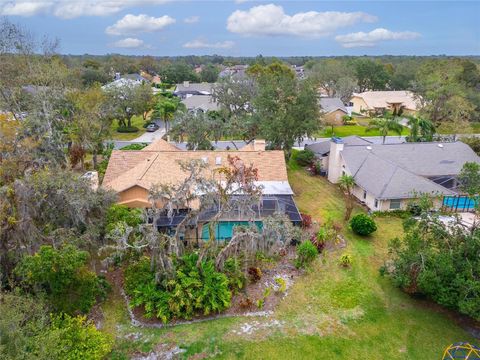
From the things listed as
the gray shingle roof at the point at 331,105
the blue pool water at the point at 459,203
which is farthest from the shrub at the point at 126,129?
the blue pool water at the point at 459,203

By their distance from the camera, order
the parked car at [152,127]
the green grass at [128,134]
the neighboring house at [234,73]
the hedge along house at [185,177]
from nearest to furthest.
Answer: the hedge along house at [185,177]
the green grass at [128,134]
the parked car at [152,127]
the neighboring house at [234,73]

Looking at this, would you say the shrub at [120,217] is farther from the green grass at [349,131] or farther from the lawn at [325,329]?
the green grass at [349,131]

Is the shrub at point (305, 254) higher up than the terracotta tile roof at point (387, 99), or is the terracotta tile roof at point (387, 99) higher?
the terracotta tile roof at point (387, 99)

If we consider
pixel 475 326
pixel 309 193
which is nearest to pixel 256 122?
pixel 309 193

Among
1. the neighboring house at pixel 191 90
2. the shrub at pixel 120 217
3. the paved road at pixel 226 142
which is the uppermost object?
the neighboring house at pixel 191 90

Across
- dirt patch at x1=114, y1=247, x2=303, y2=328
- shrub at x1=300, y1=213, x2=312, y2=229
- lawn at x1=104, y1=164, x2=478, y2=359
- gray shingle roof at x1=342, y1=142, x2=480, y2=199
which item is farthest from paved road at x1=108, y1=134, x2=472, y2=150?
lawn at x1=104, y1=164, x2=478, y2=359

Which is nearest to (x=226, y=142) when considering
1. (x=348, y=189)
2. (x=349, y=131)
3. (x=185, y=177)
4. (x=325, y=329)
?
(x=349, y=131)

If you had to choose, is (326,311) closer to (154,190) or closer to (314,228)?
(314,228)

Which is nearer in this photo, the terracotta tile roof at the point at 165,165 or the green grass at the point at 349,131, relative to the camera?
the terracotta tile roof at the point at 165,165
